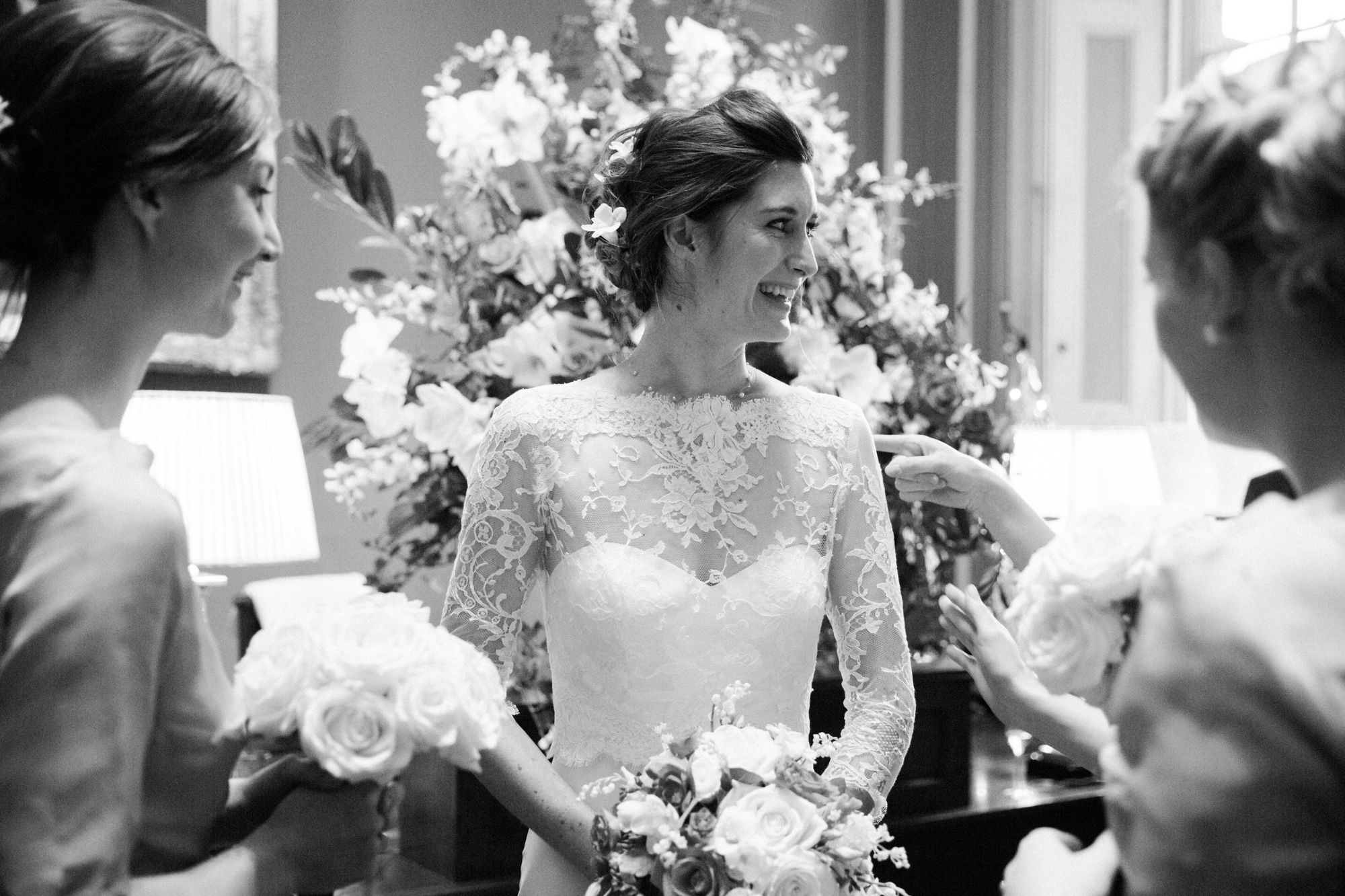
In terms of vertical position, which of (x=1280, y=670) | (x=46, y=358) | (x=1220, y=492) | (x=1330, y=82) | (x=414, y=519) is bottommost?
(x=1220, y=492)

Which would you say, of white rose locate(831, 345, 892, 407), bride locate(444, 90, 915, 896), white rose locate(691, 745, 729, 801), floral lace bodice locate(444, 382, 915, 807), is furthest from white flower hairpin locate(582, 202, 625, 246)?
white rose locate(691, 745, 729, 801)

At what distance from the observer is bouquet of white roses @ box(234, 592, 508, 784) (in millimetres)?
1130

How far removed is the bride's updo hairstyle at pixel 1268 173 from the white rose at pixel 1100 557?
14.3 inches

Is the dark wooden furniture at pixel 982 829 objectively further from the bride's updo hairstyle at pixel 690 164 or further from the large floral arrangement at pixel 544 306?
the bride's updo hairstyle at pixel 690 164

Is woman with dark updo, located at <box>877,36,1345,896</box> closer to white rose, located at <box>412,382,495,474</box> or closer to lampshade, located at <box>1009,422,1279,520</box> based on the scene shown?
white rose, located at <box>412,382,495,474</box>

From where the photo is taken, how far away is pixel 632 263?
225 cm

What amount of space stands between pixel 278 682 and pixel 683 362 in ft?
3.94

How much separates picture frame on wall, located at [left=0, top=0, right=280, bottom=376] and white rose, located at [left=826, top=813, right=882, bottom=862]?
293 cm

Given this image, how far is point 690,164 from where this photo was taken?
7.02ft

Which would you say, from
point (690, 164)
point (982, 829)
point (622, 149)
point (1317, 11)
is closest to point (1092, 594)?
point (690, 164)

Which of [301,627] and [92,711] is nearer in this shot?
[92,711]

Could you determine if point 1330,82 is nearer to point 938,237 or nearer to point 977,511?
point 977,511

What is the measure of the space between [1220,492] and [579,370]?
2616mm

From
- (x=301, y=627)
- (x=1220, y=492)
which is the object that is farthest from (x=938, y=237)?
(x=301, y=627)
